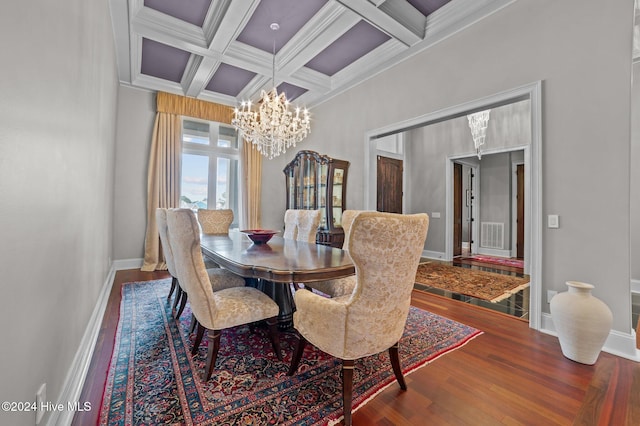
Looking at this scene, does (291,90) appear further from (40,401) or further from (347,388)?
(40,401)

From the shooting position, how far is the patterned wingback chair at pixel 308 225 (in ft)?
10.2

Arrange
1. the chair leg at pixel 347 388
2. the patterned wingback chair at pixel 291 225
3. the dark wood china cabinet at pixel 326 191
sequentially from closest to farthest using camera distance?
the chair leg at pixel 347 388 < the patterned wingback chair at pixel 291 225 < the dark wood china cabinet at pixel 326 191

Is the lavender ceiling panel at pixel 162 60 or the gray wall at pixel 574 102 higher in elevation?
the lavender ceiling panel at pixel 162 60

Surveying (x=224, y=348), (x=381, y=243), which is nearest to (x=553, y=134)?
(x=381, y=243)

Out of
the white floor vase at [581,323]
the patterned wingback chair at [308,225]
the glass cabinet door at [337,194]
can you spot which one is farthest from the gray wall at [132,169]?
the white floor vase at [581,323]

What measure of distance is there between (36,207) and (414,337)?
251 centimetres

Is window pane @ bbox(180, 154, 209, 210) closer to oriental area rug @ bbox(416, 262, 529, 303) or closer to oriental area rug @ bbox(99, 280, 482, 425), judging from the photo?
oriental area rug @ bbox(99, 280, 482, 425)

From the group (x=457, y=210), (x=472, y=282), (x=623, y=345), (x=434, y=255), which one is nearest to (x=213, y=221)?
(x=472, y=282)

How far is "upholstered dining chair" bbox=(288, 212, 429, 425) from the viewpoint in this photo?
1.21m

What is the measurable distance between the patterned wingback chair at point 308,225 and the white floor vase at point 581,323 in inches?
87.0

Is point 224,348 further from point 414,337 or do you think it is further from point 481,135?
point 481,135

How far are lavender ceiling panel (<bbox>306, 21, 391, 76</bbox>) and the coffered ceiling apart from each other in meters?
0.01

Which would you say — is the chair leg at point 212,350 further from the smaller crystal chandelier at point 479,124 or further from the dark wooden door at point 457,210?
the dark wooden door at point 457,210

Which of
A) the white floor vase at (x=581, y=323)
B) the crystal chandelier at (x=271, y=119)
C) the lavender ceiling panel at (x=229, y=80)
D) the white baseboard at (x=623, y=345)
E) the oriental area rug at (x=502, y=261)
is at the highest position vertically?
the lavender ceiling panel at (x=229, y=80)
